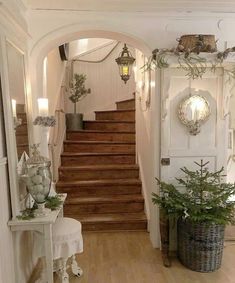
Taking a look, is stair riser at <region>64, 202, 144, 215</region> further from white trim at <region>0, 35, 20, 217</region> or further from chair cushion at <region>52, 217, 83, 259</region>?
white trim at <region>0, 35, 20, 217</region>

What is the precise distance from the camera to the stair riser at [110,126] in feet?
15.4

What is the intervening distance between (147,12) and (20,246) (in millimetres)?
2404

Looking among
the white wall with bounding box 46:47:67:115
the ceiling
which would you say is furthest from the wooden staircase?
the ceiling

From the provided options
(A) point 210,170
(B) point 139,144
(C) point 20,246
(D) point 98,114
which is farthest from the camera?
(D) point 98,114

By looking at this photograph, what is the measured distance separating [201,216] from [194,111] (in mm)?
1036

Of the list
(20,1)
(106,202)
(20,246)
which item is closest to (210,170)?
(106,202)

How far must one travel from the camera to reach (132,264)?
2.65m

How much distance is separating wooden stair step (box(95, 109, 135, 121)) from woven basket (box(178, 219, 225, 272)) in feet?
8.65

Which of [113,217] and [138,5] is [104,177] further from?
[138,5]

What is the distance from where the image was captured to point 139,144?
3930mm

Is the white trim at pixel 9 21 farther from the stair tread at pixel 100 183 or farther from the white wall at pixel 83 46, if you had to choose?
the white wall at pixel 83 46

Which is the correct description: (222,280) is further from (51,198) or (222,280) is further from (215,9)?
(215,9)

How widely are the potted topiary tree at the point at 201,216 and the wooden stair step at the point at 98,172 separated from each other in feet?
4.57

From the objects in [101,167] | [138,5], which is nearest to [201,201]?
[101,167]
